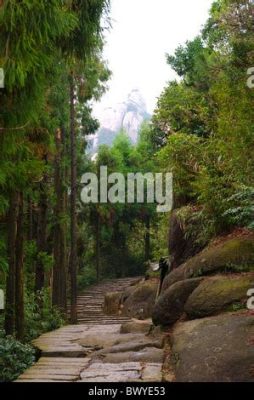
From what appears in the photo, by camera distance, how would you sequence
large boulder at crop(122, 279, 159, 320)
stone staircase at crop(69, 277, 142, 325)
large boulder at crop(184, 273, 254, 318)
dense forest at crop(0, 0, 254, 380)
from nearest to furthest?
1. dense forest at crop(0, 0, 254, 380)
2. large boulder at crop(184, 273, 254, 318)
3. large boulder at crop(122, 279, 159, 320)
4. stone staircase at crop(69, 277, 142, 325)

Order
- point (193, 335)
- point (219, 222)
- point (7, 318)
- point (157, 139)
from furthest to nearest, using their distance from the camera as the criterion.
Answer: point (157, 139)
point (219, 222)
point (7, 318)
point (193, 335)

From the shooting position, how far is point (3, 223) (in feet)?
47.4

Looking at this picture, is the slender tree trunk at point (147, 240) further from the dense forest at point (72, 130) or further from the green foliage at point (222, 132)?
the green foliage at point (222, 132)

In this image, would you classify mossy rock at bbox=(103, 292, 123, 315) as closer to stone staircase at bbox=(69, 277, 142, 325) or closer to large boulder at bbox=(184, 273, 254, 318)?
stone staircase at bbox=(69, 277, 142, 325)

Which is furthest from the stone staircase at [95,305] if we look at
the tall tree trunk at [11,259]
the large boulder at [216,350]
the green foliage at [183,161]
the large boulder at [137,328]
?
the large boulder at [216,350]

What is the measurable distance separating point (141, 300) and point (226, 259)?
11054 mm

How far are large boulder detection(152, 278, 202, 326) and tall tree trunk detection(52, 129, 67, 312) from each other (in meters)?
9.87

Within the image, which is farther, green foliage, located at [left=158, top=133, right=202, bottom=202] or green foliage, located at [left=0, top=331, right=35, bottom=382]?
green foliage, located at [left=158, top=133, right=202, bottom=202]

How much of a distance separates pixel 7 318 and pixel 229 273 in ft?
17.2

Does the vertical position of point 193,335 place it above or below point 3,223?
below

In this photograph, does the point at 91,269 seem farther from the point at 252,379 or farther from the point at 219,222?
the point at 252,379

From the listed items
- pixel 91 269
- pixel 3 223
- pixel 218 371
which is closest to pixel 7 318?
pixel 3 223

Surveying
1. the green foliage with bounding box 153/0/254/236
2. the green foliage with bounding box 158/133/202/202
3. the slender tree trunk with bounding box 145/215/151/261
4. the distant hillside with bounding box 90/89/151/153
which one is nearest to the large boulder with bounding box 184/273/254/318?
the green foliage with bounding box 153/0/254/236

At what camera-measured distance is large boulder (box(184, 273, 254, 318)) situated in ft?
25.6
